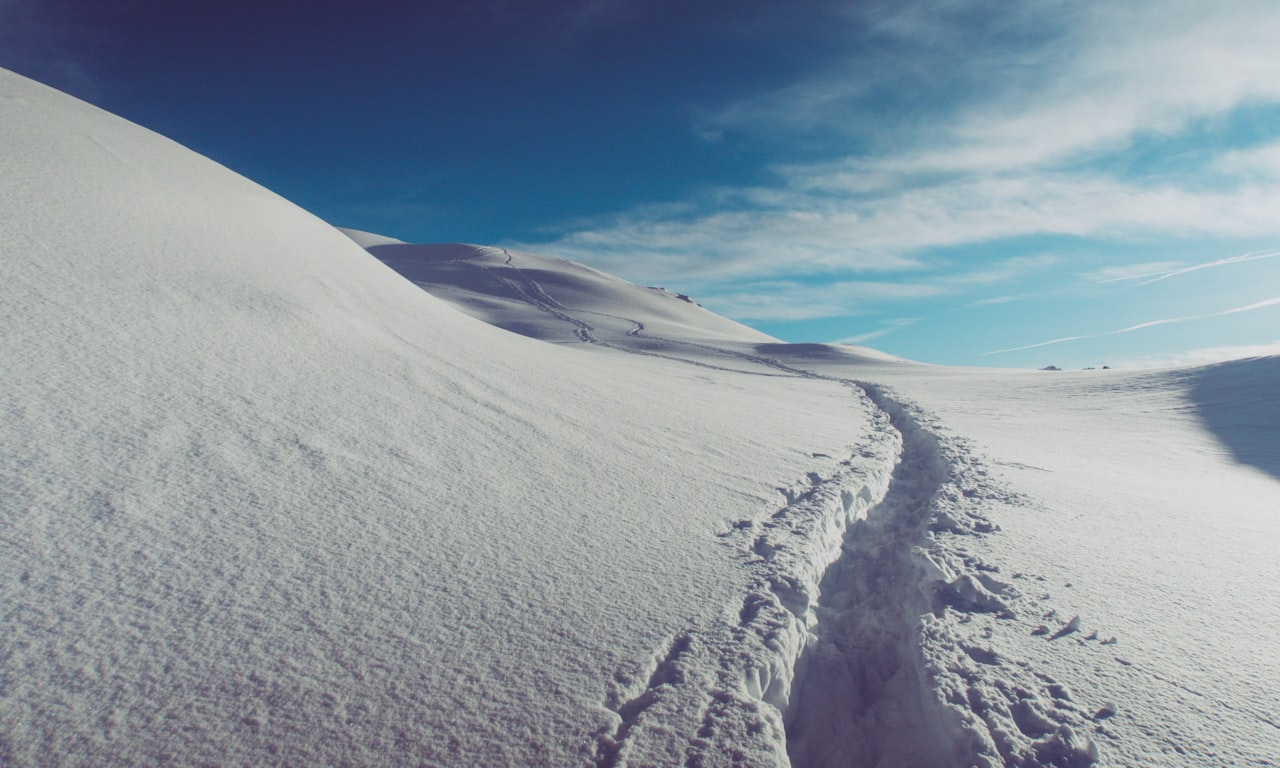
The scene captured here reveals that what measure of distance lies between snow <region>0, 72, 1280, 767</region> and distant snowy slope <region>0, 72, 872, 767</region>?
0.05 feet

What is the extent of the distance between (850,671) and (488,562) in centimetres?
149

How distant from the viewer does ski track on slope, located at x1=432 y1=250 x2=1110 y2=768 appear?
190 cm

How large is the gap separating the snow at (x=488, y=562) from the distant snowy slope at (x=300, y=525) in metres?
0.01

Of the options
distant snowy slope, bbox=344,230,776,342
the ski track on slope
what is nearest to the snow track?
the ski track on slope

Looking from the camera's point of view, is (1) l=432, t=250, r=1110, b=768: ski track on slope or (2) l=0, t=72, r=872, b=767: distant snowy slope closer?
(2) l=0, t=72, r=872, b=767: distant snowy slope

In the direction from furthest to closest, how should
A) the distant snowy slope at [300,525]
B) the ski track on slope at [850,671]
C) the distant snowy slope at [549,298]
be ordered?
the distant snowy slope at [549,298] → the ski track on slope at [850,671] → the distant snowy slope at [300,525]

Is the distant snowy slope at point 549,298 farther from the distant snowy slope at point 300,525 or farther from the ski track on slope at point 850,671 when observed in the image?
the ski track on slope at point 850,671

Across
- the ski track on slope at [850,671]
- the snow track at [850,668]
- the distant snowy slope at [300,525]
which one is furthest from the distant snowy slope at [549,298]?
the ski track on slope at [850,671]

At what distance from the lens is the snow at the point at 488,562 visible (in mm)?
1857

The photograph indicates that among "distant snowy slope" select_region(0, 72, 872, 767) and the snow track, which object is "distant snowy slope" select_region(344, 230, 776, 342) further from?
the snow track

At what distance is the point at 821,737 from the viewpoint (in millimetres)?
2236

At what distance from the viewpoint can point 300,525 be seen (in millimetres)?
2697

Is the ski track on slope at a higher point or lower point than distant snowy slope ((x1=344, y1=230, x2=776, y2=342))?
lower

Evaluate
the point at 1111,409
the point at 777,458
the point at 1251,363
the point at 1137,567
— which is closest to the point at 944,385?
the point at 1111,409
